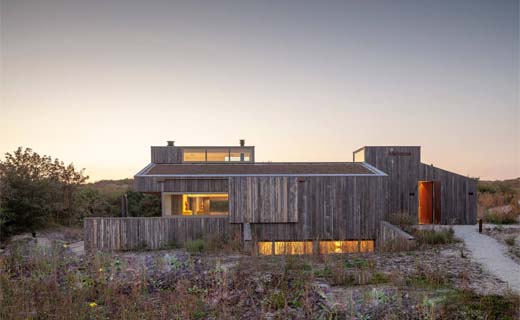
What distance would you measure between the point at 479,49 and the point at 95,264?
18.0 m

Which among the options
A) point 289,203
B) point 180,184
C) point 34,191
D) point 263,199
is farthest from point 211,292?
point 34,191

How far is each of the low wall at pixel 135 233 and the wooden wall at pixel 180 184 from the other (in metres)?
1.87

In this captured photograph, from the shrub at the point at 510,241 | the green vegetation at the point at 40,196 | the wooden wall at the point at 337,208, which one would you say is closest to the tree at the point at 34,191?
the green vegetation at the point at 40,196

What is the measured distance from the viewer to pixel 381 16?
1423 centimetres

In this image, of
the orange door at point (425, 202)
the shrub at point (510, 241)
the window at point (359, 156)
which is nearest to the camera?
the shrub at point (510, 241)

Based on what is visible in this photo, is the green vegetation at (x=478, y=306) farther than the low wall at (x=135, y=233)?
No

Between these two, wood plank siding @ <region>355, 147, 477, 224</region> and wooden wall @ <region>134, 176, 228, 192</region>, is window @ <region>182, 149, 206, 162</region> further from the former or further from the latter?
wood plank siding @ <region>355, 147, 477, 224</region>

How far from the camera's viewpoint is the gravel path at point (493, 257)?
21.9 feet

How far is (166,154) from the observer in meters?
17.0

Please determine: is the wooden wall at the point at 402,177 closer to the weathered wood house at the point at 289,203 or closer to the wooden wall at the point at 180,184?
the weathered wood house at the point at 289,203

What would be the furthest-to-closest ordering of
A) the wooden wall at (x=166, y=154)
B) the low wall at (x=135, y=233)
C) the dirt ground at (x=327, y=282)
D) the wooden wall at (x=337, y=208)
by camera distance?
the wooden wall at (x=166, y=154), the wooden wall at (x=337, y=208), the low wall at (x=135, y=233), the dirt ground at (x=327, y=282)

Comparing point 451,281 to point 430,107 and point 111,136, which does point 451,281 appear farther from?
point 111,136

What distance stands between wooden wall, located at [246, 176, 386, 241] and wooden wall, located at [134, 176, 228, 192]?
3.29m

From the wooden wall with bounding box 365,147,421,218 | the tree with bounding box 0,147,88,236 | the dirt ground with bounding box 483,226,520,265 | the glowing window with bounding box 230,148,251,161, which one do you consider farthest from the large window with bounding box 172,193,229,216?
the dirt ground with bounding box 483,226,520,265
